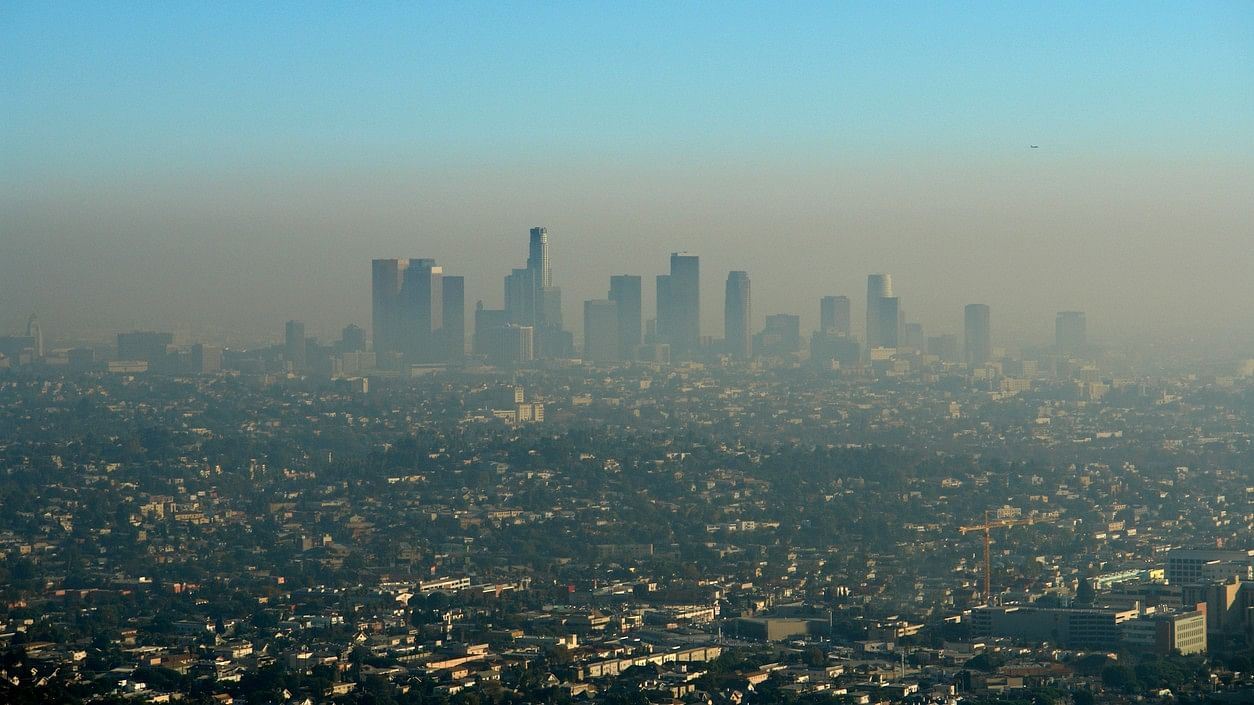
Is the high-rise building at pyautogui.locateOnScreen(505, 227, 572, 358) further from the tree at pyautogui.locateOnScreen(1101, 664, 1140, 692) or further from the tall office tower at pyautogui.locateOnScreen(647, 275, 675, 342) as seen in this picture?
the tree at pyautogui.locateOnScreen(1101, 664, 1140, 692)

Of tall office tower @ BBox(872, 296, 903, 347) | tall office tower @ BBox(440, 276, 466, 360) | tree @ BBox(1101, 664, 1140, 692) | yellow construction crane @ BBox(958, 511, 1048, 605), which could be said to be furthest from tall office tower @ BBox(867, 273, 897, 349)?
tree @ BBox(1101, 664, 1140, 692)

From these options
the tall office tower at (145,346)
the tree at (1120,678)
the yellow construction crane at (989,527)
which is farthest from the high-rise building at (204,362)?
the tree at (1120,678)

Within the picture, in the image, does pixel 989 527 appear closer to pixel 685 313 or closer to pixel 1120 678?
pixel 1120 678

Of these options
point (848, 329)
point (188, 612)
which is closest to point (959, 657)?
point (188, 612)

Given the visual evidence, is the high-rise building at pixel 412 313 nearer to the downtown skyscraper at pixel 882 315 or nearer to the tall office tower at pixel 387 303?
the tall office tower at pixel 387 303

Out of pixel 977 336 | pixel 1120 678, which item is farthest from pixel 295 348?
pixel 1120 678
